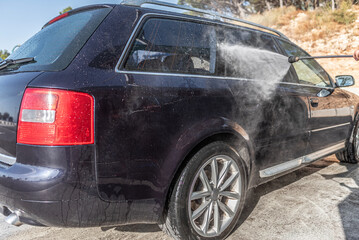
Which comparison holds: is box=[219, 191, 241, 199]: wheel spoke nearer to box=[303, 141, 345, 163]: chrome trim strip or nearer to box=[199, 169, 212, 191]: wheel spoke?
box=[199, 169, 212, 191]: wheel spoke

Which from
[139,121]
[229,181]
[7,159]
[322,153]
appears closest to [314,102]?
[322,153]

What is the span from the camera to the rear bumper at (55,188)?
63.2 inches

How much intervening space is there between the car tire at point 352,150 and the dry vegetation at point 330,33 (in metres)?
10.8

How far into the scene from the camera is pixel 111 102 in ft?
5.63

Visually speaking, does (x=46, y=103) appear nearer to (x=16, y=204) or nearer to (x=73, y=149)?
(x=73, y=149)

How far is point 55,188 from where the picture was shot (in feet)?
5.25

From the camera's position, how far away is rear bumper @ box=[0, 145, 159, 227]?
5.26 feet

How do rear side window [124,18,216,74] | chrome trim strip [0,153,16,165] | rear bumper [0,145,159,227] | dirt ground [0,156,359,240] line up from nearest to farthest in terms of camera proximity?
rear bumper [0,145,159,227] < chrome trim strip [0,153,16,165] < rear side window [124,18,216,74] < dirt ground [0,156,359,240]

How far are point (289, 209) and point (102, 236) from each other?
1795mm

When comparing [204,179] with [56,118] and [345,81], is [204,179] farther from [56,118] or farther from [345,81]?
[345,81]

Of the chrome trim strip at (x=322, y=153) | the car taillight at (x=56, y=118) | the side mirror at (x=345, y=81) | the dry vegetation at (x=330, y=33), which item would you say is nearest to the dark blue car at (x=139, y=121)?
the car taillight at (x=56, y=118)

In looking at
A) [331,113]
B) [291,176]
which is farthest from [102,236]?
[331,113]

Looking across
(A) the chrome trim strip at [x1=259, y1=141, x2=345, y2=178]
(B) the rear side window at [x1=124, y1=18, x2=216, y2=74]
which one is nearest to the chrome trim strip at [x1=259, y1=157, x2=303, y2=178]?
(A) the chrome trim strip at [x1=259, y1=141, x2=345, y2=178]

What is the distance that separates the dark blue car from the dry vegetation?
13601 mm
